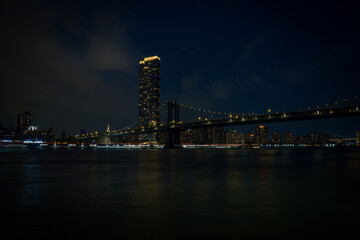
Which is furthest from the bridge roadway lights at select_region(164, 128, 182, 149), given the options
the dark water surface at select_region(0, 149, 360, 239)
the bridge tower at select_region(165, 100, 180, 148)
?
the dark water surface at select_region(0, 149, 360, 239)

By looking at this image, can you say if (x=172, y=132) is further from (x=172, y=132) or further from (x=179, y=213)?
(x=179, y=213)

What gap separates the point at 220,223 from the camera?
22.0ft

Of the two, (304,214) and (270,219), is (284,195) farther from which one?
(270,219)

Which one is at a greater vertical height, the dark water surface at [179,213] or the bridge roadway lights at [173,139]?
the bridge roadway lights at [173,139]

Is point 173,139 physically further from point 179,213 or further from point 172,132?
point 179,213

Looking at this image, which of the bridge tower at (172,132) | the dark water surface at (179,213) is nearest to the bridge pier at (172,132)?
the bridge tower at (172,132)

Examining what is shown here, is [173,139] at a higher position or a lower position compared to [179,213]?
higher

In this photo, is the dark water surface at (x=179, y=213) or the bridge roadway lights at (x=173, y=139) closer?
the dark water surface at (x=179, y=213)

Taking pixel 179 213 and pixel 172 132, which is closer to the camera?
pixel 179 213

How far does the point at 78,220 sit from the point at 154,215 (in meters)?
1.94

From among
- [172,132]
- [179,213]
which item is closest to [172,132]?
[172,132]

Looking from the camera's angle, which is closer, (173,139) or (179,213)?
(179,213)

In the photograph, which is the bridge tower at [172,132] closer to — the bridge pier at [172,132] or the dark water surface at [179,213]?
the bridge pier at [172,132]

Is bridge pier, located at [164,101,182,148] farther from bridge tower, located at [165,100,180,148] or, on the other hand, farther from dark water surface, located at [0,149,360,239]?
dark water surface, located at [0,149,360,239]
